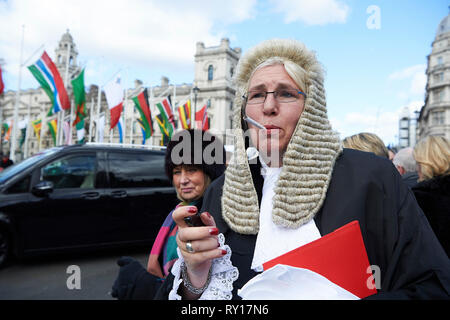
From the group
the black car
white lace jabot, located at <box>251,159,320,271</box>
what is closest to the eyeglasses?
white lace jabot, located at <box>251,159,320,271</box>

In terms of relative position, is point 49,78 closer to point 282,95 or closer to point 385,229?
point 282,95

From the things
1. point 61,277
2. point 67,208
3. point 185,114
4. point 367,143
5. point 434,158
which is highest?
point 185,114

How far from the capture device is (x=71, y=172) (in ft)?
15.9

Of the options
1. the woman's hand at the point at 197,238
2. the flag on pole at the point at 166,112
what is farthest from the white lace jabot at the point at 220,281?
the flag on pole at the point at 166,112

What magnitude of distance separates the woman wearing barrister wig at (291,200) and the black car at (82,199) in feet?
12.5

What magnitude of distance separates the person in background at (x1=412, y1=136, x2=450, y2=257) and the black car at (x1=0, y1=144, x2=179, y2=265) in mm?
3937

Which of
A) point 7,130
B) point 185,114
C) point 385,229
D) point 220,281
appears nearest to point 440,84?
point 185,114

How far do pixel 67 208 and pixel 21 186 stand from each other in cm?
71

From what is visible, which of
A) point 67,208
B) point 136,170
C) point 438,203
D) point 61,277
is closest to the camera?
point 438,203

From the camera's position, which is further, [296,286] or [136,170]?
[136,170]

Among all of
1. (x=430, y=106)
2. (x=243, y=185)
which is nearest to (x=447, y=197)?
(x=243, y=185)

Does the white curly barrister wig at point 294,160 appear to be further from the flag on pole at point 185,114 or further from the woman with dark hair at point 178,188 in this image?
the flag on pole at point 185,114

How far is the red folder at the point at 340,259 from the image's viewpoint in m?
1.04

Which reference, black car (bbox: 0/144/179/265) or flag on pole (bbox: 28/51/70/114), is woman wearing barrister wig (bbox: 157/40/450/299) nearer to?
black car (bbox: 0/144/179/265)
